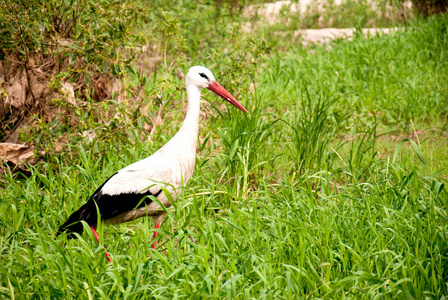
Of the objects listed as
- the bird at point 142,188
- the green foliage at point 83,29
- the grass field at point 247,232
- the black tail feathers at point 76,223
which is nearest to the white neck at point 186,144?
the bird at point 142,188

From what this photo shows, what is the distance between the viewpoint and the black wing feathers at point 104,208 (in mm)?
3215

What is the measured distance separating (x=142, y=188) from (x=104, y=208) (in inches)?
11.0

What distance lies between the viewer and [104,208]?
3234 mm

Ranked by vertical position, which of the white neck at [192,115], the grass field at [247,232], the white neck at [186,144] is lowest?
the grass field at [247,232]

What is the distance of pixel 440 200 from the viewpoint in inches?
122

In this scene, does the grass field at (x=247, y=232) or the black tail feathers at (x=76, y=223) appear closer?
the grass field at (x=247, y=232)

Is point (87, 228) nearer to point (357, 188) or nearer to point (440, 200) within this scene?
point (357, 188)

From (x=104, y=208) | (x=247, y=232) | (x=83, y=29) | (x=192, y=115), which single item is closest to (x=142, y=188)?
(x=104, y=208)

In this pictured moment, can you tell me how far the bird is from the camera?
3234mm

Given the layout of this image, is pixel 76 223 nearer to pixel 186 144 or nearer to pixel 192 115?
pixel 186 144

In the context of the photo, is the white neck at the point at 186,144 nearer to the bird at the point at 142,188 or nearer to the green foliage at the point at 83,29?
the bird at the point at 142,188

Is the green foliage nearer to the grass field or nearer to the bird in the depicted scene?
the grass field

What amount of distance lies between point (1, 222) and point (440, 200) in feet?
9.62

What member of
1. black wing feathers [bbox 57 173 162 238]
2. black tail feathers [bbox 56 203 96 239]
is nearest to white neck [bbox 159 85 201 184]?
black wing feathers [bbox 57 173 162 238]
